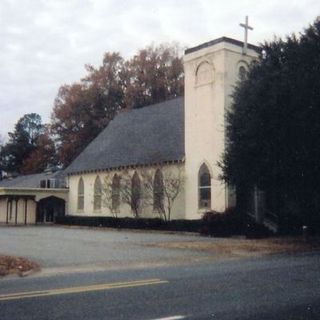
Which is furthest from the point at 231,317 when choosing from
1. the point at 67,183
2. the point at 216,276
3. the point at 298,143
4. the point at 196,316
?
the point at 67,183

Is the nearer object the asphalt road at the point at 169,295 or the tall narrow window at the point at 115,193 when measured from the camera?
the asphalt road at the point at 169,295

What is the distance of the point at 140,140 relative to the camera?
41844 mm

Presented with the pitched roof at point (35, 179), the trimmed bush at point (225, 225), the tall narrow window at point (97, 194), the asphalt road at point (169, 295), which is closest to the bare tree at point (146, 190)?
the tall narrow window at point (97, 194)

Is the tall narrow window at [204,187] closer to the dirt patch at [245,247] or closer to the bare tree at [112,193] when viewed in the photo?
the bare tree at [112,193]

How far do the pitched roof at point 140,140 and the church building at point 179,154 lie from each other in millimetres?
91

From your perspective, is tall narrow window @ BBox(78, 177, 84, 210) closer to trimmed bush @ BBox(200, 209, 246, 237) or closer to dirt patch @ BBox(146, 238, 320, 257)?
trimmed bush @ BBox(200, 209, 246, 237)

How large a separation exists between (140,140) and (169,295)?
1282 inches

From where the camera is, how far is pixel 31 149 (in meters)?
91.7

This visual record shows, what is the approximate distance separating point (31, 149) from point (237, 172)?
2805 inches

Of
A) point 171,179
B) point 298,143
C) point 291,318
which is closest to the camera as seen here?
point 291,318

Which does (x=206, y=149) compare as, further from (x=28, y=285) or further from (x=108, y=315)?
(x=108, y=315)

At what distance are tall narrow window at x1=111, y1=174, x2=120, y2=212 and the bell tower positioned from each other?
23.7ft

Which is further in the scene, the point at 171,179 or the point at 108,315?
the point at 171,179

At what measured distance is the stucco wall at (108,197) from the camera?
3575cm
